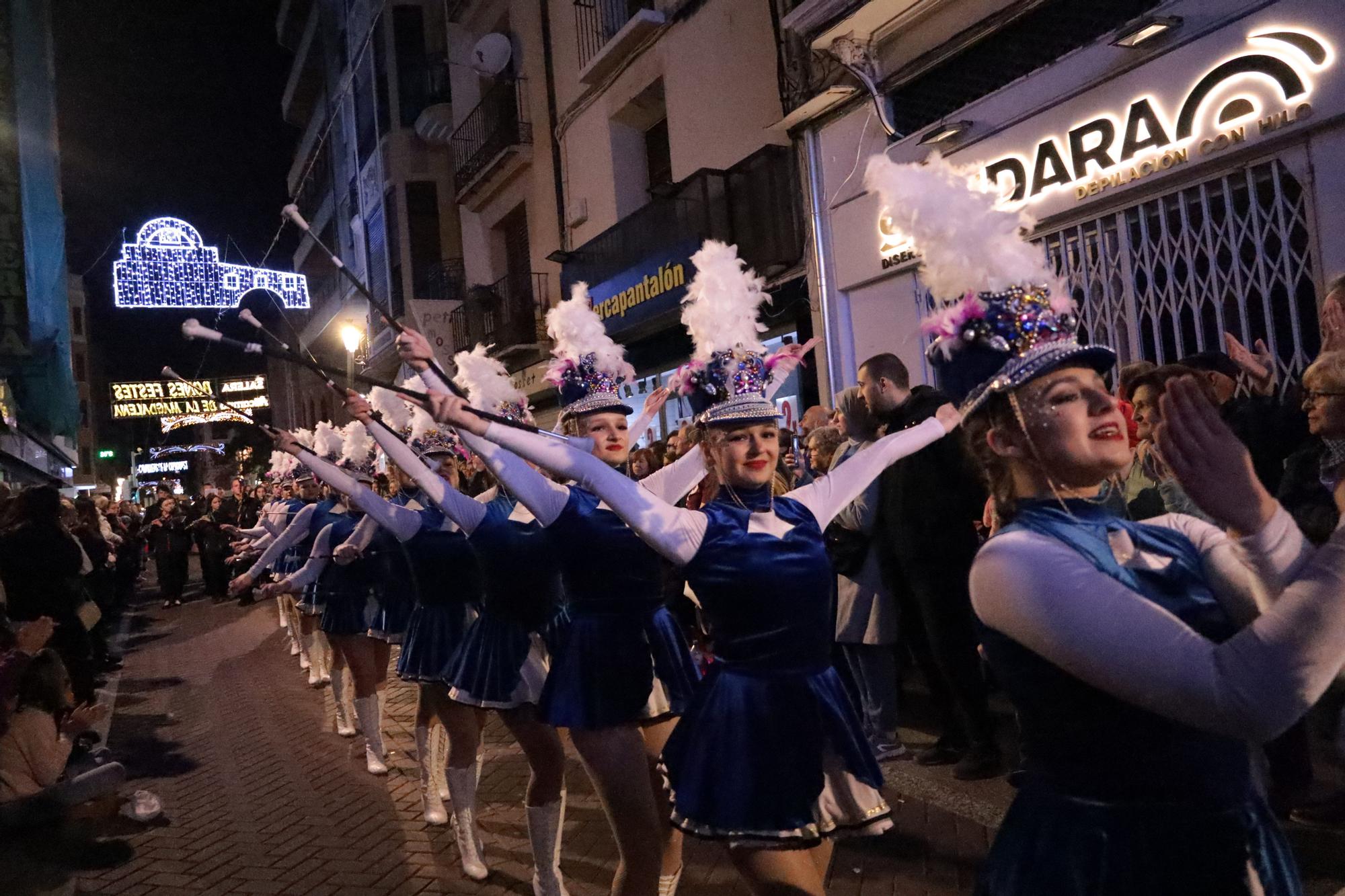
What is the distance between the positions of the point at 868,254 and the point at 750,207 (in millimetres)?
2234

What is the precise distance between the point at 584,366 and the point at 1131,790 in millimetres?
3224

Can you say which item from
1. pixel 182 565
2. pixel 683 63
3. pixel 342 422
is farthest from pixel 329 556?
pixel 342 422

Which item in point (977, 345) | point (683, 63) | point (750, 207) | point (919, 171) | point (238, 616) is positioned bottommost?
point (238, 616)

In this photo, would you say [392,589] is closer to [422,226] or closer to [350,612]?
[350,612]

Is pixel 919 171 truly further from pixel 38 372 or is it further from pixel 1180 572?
pixel 38 372

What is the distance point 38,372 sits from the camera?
24.0 meters

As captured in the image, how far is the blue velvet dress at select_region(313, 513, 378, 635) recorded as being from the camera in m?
6.97

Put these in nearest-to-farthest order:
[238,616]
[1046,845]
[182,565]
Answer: [1046,845] → [238,616] → [182,565]

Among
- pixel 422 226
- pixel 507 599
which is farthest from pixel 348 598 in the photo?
pixel 422 226

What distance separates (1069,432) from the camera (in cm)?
190

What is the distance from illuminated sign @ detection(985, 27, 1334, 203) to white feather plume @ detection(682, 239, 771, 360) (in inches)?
143

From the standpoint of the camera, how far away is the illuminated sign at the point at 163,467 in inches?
2312

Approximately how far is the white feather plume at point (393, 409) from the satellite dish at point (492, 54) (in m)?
12.6

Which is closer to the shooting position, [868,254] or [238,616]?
[868,254]
